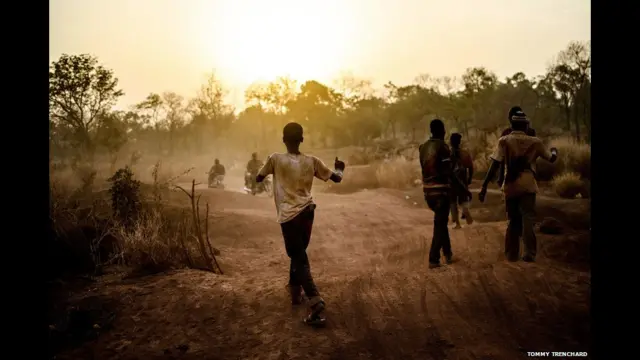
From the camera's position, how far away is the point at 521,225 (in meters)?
5.42

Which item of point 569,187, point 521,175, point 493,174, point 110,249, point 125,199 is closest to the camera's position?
point 521,175

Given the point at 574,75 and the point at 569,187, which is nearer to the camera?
the point at 569,187

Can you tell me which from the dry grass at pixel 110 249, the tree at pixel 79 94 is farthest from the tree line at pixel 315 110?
the dry grass at pixel 110 249

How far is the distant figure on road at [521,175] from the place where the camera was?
204 inches

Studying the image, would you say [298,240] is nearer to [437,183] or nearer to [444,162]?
[437,183]

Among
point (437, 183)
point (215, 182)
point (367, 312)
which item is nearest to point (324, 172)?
point (367, 312)

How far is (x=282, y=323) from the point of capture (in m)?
3.91

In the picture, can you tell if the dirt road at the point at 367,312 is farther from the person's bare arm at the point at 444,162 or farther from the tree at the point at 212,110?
the tree at the point at 212,110

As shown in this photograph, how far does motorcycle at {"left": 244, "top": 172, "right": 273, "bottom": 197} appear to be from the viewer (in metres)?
15.6

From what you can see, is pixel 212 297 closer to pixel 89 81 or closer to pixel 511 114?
pixel 511 114

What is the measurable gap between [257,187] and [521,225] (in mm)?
11401

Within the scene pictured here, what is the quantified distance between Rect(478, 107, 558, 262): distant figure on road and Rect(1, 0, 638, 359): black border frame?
373 centimetres
